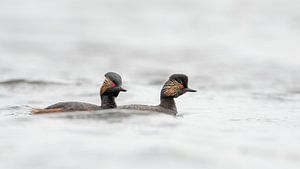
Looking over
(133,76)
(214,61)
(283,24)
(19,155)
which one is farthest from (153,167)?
(283,24)

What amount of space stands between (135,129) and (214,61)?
983 inches

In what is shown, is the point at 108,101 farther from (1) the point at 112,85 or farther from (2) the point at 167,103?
(2) the point at 167,103

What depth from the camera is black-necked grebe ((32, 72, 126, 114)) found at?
19.0 m

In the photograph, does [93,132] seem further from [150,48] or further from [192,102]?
[150,48]

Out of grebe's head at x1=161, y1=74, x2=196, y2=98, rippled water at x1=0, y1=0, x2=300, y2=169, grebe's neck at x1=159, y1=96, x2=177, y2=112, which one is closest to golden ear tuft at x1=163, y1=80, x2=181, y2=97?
grebe's head at x1=161, y1=74, x2=196, y2=98

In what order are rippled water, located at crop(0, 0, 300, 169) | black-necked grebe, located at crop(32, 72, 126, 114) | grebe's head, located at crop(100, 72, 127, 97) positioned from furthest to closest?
grebe's head, located at crop(100, 72, 127, 97), black-necked grebe, located at crop(32, 72, 126, 114), rippled water, located at crop(0, 0, 300, 169)

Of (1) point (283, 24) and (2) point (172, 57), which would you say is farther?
(1) point (283, 24)

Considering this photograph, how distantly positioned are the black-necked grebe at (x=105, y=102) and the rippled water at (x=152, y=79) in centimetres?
31

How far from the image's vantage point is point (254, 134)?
17.8m

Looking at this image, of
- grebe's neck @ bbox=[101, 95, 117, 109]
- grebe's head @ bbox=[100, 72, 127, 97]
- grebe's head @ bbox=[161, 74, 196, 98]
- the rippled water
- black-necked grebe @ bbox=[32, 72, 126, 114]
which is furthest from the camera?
grebe's head @ bbox=[161, 74, 196, 98]

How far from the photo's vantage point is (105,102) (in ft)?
65.3

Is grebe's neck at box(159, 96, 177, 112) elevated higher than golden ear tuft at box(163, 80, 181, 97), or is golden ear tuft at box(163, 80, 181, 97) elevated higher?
golden ear tuft at box(163, 80, 181, 97)

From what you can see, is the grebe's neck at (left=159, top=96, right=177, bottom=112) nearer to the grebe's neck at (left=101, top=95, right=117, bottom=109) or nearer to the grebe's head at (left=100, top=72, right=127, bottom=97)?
the grebe's neck at (left=101, top=95, right=117, bottom=109)

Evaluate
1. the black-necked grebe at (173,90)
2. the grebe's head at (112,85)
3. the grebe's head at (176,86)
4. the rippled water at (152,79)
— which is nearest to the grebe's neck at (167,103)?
the black-necked grebe at (173,90)
